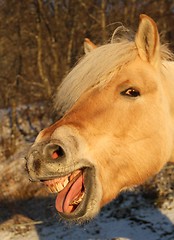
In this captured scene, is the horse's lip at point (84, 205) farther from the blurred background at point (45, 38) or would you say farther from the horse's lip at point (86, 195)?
the blurred background at point (45, 38)

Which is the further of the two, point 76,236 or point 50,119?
point 50,119

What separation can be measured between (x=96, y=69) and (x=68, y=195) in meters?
0.80

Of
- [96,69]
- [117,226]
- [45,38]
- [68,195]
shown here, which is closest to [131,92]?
[96,69]

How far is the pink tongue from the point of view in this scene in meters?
2.13

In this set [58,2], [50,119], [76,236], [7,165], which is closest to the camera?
[76,236]

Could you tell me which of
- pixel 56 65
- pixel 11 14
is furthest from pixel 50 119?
pixel 11 14

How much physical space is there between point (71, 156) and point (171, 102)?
34.0 inches

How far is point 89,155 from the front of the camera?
2.14 m

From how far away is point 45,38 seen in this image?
11125 mm

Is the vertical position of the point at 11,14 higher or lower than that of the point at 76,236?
higher

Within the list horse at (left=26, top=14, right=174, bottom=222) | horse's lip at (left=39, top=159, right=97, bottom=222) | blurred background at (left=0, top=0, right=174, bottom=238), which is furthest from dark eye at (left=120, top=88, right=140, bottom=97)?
blurred background at (left=0, top=0, right=174, bottom=238)

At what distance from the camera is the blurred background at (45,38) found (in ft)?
32.8

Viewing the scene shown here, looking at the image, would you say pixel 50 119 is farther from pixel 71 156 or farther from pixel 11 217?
pixel 71 156

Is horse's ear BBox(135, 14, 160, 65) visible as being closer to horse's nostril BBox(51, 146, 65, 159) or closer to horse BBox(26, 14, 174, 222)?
horse BBox(26, 14, 174, 222)
